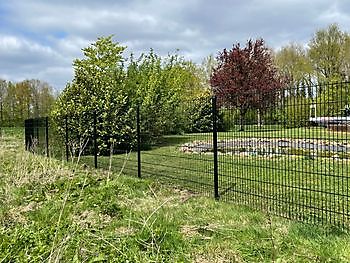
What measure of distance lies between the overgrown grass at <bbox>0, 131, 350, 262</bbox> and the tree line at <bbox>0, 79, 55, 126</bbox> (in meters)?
28.7

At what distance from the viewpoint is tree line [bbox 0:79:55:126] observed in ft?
108

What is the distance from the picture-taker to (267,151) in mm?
5207

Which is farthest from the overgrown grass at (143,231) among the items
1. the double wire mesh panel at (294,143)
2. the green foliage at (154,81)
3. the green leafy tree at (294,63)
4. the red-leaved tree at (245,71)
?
the green leafy tree at (294,63)

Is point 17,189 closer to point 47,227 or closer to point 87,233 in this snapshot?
point 47,227

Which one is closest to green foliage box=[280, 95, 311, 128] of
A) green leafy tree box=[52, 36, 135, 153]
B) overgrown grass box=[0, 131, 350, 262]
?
overgrown grass box=[0, 131, 350, 262]

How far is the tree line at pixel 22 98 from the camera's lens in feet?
108

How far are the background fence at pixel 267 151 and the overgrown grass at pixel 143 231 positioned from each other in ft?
1.82

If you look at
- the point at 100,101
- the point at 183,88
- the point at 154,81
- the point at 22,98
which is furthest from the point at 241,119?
the point at 22,98

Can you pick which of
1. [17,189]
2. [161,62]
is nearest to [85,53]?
[161,62]

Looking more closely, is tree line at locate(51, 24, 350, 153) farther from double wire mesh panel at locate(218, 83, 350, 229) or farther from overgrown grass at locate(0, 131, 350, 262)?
overgrown grass at locate(0, 131, 350, 262)

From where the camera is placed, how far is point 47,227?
3.64 metres

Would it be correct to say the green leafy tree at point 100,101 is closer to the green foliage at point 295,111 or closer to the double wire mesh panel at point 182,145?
the double wire mesh panel at point 182,145

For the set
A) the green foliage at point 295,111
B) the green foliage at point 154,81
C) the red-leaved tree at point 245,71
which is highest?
the red-leaved tree at point 245,71

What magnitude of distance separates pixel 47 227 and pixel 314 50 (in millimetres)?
29774
